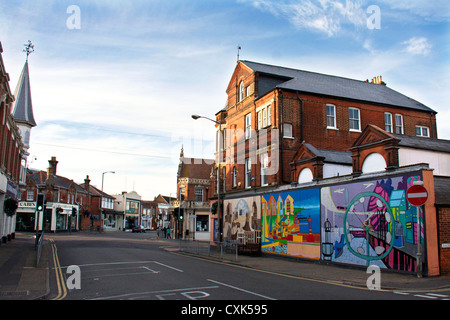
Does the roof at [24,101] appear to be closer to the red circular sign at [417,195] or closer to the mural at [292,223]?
the mural at [292,223]

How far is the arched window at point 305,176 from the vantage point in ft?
69.6

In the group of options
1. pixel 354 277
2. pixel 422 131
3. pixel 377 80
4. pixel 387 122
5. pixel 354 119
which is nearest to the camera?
pixel 354 277

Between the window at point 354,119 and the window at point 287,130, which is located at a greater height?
the window at point 354,119

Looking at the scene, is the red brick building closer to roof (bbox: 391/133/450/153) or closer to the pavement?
roof (bbox: 391/133/450/153)

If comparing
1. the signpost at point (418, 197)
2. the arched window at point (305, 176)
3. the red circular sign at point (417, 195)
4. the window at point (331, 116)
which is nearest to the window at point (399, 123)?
the window at point (331, 116)

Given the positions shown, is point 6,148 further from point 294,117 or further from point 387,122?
point 387,122

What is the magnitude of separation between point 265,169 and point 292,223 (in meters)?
6.80

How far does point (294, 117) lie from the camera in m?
26.2

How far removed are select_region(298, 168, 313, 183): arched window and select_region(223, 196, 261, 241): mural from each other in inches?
168

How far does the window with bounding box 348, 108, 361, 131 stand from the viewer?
2792 cm

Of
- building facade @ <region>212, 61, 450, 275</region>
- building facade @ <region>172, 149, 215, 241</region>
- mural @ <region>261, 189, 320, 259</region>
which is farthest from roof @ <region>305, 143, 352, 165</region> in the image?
building facade @ <region>172, 149, 215, 241</region>

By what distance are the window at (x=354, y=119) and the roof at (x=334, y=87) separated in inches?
35.9

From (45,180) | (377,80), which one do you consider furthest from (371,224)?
(45,180)
